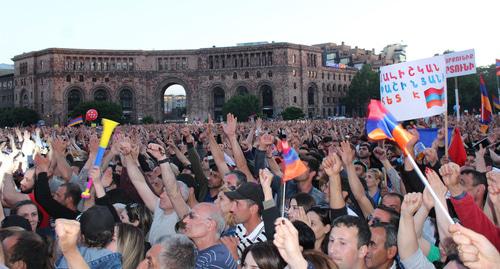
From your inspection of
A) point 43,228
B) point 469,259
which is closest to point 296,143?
point 43,228

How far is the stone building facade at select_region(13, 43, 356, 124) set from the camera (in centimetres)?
7875

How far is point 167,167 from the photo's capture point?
621cm

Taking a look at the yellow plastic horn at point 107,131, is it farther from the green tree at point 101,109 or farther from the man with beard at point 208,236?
the green tree at point 101,109

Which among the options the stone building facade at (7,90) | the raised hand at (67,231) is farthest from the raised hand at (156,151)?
the stone building facade at (7,90)

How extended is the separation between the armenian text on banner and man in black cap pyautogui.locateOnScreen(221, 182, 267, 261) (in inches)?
149

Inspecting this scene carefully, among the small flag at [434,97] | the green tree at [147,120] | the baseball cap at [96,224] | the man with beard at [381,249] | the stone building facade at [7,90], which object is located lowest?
the man with beard at [381,249]

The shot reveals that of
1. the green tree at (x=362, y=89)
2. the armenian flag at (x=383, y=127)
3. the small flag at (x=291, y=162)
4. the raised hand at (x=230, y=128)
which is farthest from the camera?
the green tree at (x=362, y=89)

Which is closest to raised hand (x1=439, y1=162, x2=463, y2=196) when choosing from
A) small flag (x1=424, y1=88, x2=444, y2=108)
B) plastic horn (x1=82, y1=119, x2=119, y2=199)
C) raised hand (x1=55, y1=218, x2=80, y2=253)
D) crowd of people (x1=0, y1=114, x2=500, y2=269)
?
crowd of people (x1=0, y1=114, x2=500, y2=269)

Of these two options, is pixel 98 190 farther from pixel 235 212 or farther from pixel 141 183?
pixel 235 212

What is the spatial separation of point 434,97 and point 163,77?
7442 cm

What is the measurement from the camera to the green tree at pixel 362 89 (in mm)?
85625

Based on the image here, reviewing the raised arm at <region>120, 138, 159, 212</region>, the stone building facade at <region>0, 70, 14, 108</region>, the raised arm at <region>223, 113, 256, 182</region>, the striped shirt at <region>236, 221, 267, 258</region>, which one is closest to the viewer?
the striped shirt at <region>236, 221, 267, 258</region>

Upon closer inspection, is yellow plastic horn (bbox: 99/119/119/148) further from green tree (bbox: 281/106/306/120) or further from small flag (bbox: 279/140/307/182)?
green tree (bbox: 281/106/306/120)

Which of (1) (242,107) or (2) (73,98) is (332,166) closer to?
(1) (242,107)
